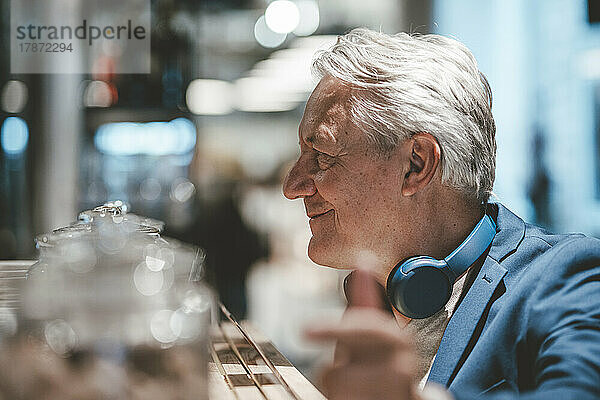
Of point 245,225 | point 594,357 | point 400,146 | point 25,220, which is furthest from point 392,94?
point 245,225

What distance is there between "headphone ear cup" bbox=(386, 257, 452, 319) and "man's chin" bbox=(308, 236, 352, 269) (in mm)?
178

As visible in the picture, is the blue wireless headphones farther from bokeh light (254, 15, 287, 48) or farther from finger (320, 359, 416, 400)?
bokeh light (254, 15, 287, 48)

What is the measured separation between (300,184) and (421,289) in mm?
319

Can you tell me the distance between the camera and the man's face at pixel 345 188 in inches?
46.3

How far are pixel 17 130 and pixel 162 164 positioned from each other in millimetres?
605

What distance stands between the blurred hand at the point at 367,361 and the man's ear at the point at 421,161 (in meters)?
0.65

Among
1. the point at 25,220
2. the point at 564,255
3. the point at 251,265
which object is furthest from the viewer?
the point at 251,265

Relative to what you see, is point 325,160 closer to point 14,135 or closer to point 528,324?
point 528,324

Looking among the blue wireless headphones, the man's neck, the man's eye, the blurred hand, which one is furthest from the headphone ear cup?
A: the blurred hand

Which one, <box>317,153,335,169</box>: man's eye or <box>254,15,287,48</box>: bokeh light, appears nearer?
<box>317,153,335,169</box>: man's eye

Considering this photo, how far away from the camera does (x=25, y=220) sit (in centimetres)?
261

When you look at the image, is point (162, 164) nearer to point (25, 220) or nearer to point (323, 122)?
point (25, 220)

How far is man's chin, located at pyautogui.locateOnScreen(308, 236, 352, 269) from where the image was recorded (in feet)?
3.91

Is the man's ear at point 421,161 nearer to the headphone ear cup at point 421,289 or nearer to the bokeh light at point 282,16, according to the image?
the headphone ear cup at point 421,289
